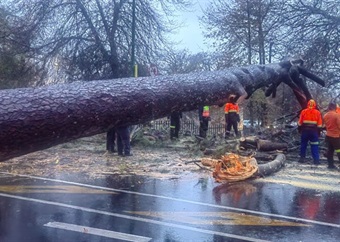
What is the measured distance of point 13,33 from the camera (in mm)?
18234

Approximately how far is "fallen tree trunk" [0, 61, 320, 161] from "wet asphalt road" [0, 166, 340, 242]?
3496 mm

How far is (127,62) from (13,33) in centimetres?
467

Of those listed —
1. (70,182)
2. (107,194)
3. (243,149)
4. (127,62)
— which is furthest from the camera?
(127,62)

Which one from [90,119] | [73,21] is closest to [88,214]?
[90,119]

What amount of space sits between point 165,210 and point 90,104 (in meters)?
5.40

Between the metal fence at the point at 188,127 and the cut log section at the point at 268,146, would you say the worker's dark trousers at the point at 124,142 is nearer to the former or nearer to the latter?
the cut log section at the point at 268,146

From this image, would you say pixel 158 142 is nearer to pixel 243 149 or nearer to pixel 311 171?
pixel 243 149

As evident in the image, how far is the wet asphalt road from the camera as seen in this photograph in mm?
Answer: 6148

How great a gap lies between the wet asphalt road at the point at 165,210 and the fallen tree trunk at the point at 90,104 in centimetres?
350

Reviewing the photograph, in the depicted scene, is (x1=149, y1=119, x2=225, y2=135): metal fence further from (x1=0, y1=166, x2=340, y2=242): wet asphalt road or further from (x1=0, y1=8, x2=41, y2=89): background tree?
(x1=0, y1=166, x2=340, y2=242): wet asphalt road

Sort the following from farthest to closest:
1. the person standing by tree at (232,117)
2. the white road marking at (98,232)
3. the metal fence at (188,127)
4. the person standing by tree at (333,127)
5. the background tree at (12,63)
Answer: the metal fence at (188,127)
the background tree at (12,63)
the person standing by tree at (232,117)
the person standing by tree at (333,127)
the white road marking at (98,232)

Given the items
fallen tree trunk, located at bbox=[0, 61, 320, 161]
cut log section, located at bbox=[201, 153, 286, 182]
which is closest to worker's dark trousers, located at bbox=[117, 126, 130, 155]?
cut log section, located at bbox=[201, 153, 286, 182]

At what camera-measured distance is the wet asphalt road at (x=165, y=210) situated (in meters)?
6.15

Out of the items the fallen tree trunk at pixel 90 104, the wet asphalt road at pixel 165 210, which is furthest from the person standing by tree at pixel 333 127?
the fallen tree trunk at pixel 90 104
